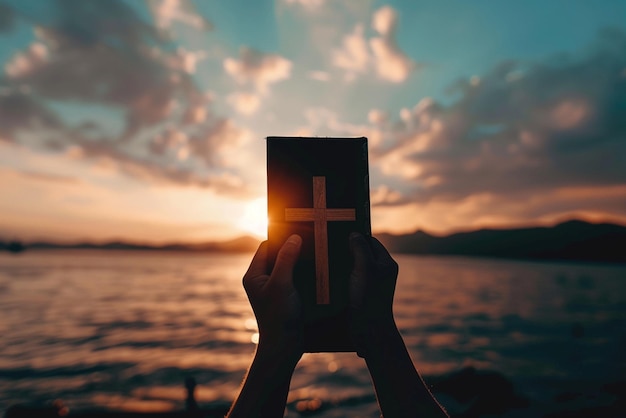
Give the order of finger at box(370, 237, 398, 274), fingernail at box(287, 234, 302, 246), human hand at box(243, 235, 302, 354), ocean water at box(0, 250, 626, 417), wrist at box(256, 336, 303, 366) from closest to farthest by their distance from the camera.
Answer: wrist at box(256, 336, 303, 366), human hand at box(243, 235, 302, 354), finger at box(370, 237, 398, 274), fingernail at box(287, 234, 302, 246), ocean water at box(0, 250, 626, 417)

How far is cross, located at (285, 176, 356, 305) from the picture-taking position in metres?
3.23

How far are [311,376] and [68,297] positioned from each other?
2316 inches

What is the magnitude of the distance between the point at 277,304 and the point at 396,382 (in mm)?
912

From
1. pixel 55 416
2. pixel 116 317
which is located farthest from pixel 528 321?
pixel 116 317

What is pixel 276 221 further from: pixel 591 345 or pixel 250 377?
pixel 591 345

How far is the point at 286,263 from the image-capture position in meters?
2.69

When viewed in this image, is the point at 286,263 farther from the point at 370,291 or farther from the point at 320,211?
the point at 320,211

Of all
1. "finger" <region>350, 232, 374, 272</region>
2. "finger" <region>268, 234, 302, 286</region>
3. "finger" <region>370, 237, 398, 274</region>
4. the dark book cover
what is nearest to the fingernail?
"finger" <region>268, 234, 302, 286</region>

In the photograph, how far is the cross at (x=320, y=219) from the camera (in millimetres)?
3232

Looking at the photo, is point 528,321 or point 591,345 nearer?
point 591,345

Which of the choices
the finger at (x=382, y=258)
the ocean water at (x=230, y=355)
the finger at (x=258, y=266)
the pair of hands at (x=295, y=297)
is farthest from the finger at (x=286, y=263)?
the ocean water at (x=230, y=355)

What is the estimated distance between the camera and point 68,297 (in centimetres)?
6216

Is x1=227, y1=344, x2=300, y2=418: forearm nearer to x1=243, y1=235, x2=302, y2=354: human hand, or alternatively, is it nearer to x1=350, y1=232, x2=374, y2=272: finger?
x1=243, y1=235, x2=302, y2=354: human hand

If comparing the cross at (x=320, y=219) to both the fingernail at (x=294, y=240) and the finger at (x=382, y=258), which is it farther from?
the finger at (x=382, y=258)
